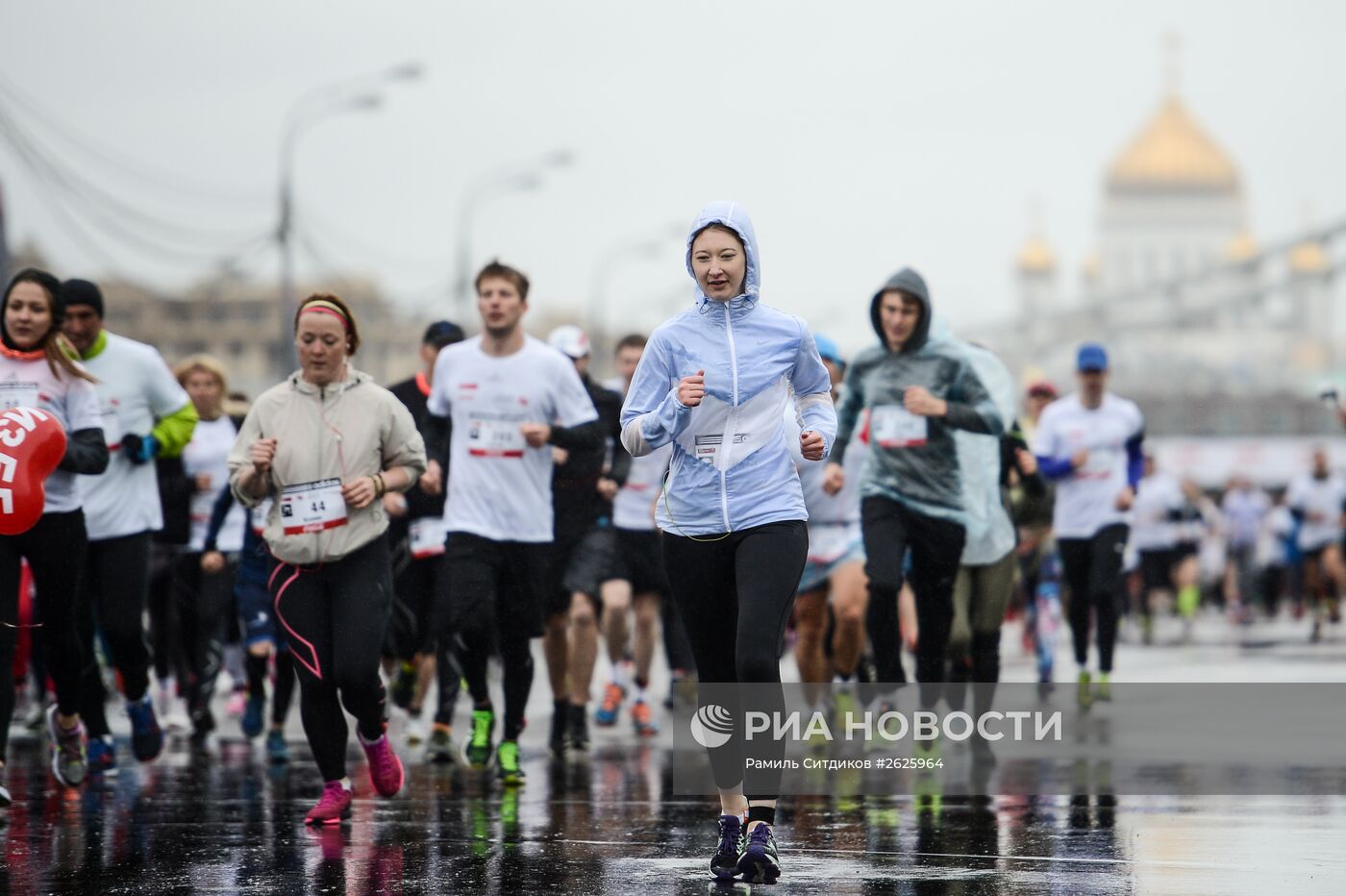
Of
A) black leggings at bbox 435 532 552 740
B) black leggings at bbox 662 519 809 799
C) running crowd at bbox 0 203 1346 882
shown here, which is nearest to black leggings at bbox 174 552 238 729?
running crowd at bbox 0 203 1346 882

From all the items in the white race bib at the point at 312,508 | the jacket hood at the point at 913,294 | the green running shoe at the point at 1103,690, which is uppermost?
the jacket hood at the point at 913,294

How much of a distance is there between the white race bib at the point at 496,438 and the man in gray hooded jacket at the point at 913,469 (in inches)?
52.6

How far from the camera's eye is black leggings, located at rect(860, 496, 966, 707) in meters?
9.32

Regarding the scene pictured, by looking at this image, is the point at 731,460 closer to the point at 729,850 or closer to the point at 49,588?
the point at 729,850

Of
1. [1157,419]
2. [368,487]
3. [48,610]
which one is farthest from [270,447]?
[1157,419]

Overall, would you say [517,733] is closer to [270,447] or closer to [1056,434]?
[270,447]

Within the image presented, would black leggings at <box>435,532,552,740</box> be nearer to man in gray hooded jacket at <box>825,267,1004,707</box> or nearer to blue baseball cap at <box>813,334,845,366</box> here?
man in gray hooded jacket at <box>825,267,1004,707</box>

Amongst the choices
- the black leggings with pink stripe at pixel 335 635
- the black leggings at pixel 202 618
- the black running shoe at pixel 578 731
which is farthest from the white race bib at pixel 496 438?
the black leggings at pixel 202 618

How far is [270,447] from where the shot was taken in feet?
25.3

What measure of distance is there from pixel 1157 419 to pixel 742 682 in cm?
7633

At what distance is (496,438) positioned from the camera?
9.12 meters

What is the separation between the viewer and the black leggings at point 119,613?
29.9 ft

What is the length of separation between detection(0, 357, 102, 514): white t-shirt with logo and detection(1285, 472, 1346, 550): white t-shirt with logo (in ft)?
57.2

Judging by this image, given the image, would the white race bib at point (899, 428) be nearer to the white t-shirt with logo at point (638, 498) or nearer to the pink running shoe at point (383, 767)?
the pink running shoe at point (383, 767)
